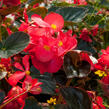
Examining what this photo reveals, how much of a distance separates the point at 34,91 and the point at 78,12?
0.25 meters

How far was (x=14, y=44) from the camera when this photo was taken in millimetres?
440

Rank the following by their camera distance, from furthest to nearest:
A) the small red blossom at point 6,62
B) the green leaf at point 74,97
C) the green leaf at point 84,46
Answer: the green leaf at point 84,46
the small red blossom at point 6,62
the green leaf at point 74,97

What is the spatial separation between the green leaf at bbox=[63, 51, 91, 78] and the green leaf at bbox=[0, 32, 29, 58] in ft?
0.30

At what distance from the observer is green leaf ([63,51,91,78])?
0.40 metres

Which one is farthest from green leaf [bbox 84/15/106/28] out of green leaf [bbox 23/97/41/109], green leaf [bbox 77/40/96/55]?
green leaf [bbox 23/97/41/109]

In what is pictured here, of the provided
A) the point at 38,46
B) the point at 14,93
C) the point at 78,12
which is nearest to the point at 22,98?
the point at 14,93

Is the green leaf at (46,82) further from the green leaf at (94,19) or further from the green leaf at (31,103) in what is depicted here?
the green leaf at (94,19)

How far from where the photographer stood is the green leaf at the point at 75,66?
40cm

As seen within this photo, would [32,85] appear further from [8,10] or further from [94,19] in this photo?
[94,19]

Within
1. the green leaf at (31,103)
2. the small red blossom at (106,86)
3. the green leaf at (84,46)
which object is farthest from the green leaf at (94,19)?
the green leaf at (31,103)

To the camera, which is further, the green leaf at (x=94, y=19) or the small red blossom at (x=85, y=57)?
the green leaf at (x=94, y=19)

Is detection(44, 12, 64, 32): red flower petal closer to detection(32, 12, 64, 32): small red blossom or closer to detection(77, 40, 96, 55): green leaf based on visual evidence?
detection(32, 12, 64, 32): small red blossom

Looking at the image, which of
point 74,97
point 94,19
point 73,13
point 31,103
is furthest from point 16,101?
point 94,19

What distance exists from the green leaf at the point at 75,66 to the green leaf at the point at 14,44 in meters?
0.09
